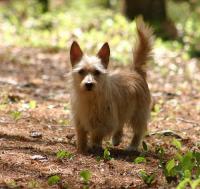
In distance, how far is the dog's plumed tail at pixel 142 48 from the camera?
7.42 metres

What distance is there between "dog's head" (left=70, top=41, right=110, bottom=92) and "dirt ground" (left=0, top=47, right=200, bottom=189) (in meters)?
0.78

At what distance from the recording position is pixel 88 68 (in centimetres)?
634

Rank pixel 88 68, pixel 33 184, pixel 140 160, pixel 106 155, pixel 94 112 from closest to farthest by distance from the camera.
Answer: pixel 33 184, pixel 140 160, pixel 106 155, pixel 88 68, pixel 94 112

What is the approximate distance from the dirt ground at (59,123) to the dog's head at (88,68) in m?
0.78

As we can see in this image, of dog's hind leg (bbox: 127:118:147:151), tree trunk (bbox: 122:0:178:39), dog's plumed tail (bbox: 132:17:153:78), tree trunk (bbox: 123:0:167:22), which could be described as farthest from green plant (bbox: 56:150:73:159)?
tree trunk (bbox: 123:0:167:22)

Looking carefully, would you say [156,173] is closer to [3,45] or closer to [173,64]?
[173,64]

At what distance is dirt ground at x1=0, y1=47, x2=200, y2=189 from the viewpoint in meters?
5.30

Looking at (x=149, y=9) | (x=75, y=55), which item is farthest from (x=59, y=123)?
(x=149, y=9)

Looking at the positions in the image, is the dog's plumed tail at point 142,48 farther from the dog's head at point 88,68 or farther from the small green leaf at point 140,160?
the small green leaf at point 140,160

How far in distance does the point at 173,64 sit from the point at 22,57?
371cm

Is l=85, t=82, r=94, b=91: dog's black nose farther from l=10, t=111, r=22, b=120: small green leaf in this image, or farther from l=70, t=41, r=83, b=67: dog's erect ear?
l=10, t=111, r=22, b=120: small green leaf

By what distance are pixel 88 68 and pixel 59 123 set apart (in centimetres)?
194

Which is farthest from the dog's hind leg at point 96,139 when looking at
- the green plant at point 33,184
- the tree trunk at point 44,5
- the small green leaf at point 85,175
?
the tree trunk at point 44,5

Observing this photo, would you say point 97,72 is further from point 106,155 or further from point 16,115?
point 16,115
